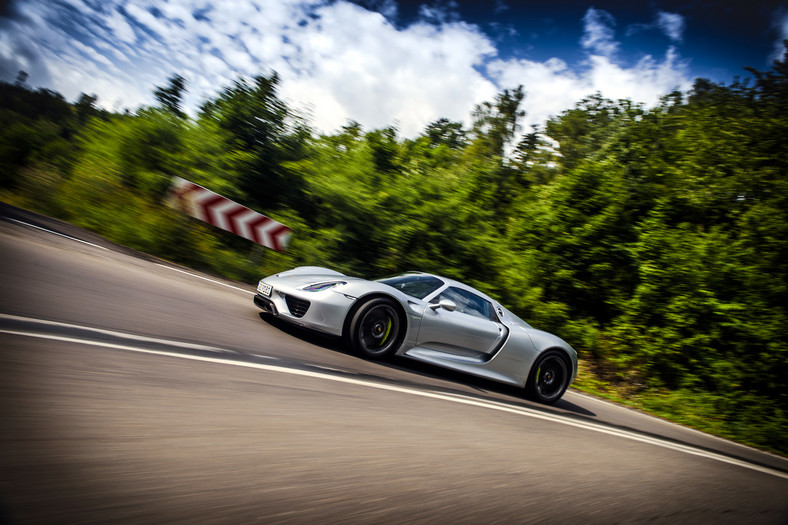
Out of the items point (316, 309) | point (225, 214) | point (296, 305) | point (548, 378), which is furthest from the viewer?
point (225, 214)

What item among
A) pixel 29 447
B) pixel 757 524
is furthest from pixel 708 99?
pixel 29 447

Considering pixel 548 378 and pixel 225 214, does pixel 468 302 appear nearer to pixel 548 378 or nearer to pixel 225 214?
pixel 548 378

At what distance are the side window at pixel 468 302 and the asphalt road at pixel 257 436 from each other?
2.91 ft

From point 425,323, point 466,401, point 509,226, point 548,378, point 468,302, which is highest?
point 509,226

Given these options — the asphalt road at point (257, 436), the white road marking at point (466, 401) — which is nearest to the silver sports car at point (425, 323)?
the asphalt road at point (257, 436)

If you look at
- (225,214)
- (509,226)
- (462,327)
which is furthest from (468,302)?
(509,226)

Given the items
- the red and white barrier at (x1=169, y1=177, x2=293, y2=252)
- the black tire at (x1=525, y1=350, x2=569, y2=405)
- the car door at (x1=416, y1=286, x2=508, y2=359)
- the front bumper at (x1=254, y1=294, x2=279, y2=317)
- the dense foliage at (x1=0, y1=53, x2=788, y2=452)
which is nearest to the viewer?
the front bumper at (x1=254, y1=294, x2=279, y2=317)

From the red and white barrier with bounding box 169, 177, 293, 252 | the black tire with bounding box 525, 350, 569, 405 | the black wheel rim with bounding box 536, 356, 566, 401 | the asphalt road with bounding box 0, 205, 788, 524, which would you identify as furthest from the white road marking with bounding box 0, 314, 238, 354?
the red and white barrier with bounding box 169, 177, 293, 252

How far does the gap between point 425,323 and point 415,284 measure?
2.29ft

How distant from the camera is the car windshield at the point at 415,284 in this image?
18.6 ft

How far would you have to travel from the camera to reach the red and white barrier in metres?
8.81

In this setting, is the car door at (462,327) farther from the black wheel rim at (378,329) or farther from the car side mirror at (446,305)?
the black wheel rim at (378,329)

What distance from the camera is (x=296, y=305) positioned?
4980 millimetres

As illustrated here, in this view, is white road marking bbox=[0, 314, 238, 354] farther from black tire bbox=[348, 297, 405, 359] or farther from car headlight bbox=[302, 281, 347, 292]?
→ black tire bbox=[348, 297, 405, 359]
